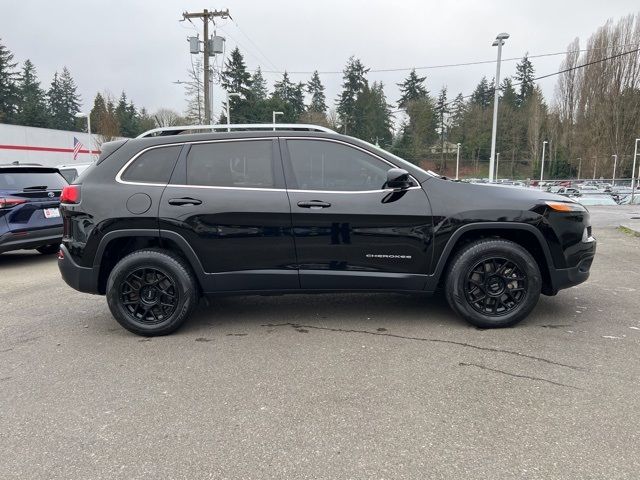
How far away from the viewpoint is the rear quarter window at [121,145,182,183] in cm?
411

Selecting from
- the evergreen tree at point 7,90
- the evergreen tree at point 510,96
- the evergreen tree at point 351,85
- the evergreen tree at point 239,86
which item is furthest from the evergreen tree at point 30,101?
the evergreen tree at point 510,96

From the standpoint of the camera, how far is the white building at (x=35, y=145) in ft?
90.7

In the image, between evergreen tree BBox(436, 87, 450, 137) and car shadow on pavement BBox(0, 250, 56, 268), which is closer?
car shadow on pavement BBox(0, 250, 56, 268)

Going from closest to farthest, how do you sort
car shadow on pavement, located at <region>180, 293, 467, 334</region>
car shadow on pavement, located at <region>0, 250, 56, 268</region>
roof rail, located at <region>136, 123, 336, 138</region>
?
roof rail, located at <region>136, 123, 336, 138</region> → car shadow on pavement, located at <region>180, 293, 467, 334</region> → car shadow on pavement, located at <region>0, 250, 56, 268</region>

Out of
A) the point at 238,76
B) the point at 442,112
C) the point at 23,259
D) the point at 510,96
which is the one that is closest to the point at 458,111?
the point at 442,112

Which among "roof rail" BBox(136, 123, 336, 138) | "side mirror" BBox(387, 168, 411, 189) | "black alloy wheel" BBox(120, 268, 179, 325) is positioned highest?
"roof rail" BBox(136, 123, 336, 138)

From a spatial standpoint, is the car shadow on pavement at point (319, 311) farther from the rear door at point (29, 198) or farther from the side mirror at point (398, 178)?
the rear door at point (29, 198)

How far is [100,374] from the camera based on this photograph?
11.2 feet

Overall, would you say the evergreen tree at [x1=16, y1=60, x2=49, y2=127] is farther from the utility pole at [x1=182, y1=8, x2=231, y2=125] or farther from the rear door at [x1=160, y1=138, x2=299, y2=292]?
the rear door at [x1=160, y1=138, x2=299, y2=292]

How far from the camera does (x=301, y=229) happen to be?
399 centimetres

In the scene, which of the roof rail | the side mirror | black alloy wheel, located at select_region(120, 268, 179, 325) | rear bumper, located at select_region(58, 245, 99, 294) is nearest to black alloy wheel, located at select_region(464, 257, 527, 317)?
the side mirror

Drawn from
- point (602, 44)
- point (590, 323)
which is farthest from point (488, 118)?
point (590, 323)

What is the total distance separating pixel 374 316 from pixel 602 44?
62.4m

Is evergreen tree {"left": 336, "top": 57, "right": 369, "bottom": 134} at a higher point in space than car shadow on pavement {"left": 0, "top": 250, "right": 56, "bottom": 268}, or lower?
higher
